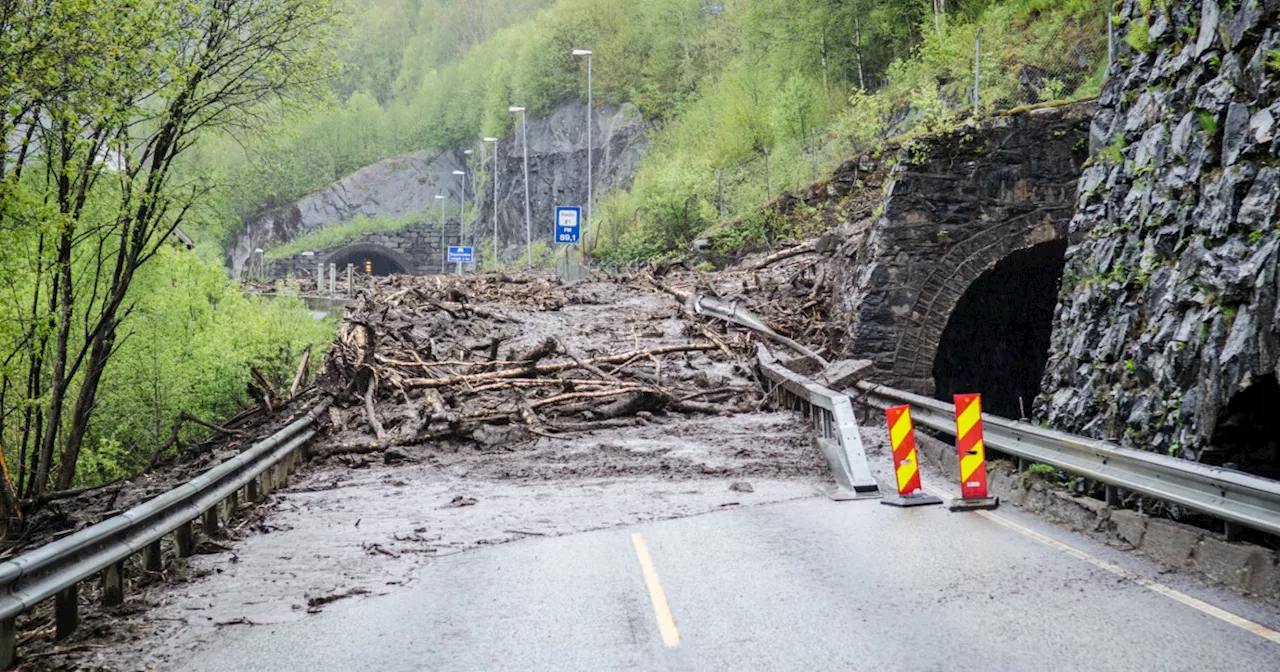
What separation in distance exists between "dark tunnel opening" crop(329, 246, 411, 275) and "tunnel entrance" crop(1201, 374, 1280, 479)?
108 metres

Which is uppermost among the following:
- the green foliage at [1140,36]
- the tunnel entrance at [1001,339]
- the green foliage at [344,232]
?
the green foliage at [344,232]

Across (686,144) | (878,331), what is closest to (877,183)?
(878,331)

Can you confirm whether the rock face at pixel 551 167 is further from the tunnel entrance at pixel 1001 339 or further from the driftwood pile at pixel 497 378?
the tunnel entrance at pixel 1001 339

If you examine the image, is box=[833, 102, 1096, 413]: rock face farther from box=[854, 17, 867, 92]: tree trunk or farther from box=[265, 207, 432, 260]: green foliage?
box=[265, 207, 432, 260]: green foliage

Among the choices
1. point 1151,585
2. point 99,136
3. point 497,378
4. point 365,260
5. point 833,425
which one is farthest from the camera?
point 365,260

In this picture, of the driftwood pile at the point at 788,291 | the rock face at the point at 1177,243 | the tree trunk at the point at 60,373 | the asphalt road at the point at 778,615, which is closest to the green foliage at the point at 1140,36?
the rock face at the point at 1177,243

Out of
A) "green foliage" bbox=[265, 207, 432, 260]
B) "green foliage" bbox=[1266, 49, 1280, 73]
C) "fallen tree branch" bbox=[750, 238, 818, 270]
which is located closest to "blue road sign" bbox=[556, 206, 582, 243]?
"fallen tree branch" bbox=[750, 238, 818, 270]

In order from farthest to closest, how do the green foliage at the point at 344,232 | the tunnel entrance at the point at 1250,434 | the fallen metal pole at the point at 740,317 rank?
1. the green foliage at the point at 344,232
2. the fallen metal pole at the point at 740,317
3. the tunnel entrance at the point at 1250,434

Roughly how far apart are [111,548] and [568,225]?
45.6 metres

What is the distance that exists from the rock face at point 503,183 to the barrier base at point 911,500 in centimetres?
7951

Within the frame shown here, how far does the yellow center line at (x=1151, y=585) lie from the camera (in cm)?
643

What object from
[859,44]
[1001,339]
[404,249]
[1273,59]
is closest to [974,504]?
[1273,59]

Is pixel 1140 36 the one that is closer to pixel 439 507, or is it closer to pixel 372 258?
pixel 439 507

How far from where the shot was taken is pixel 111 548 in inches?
314
